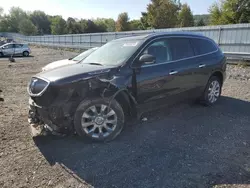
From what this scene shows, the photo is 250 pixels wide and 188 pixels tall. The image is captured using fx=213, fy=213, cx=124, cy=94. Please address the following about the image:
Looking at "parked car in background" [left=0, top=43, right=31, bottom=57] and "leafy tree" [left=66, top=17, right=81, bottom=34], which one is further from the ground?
"leafy tree" [left=66, top=17, right=81, bottom=34]

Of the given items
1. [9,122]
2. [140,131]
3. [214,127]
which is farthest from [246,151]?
[9,122]

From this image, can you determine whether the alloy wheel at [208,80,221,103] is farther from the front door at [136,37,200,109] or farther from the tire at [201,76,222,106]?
the front door at [136,37,200,109]

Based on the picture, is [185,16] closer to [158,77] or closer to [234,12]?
[234,12]

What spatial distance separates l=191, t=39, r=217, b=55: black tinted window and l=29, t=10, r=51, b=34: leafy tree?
9562 cm

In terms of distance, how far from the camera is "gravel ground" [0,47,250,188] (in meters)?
2.73

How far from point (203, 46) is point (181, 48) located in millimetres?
905

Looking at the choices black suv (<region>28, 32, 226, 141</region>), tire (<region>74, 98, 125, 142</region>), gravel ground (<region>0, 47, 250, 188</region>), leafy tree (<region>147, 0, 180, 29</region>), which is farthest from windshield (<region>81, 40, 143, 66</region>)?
leafy tree (<region>147, 0, 180, 29</region>)

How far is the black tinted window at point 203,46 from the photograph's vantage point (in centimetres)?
502

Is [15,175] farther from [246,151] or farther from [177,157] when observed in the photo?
[246,151]

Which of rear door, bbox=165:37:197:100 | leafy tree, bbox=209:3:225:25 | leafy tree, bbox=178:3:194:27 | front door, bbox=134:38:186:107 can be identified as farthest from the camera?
leafy tree, bbox=178:3:194:27

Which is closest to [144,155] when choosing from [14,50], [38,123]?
[38,123]

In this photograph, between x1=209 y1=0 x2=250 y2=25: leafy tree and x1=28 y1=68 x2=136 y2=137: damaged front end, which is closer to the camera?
x1=28 y1=68 x2=136 y2=137: damaged front end

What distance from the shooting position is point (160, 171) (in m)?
2.88

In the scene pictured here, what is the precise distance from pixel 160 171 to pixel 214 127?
1.91 metres
